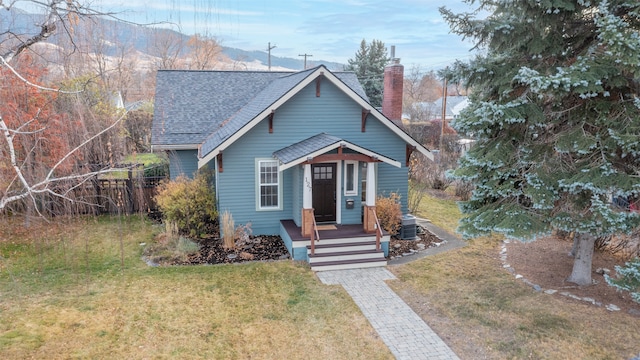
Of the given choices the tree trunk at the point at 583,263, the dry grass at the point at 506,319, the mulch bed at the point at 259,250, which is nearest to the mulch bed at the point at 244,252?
the mulch bed at the point at 259,250

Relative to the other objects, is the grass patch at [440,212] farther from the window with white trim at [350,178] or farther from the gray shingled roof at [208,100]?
the gray shingled roof at [208,100]

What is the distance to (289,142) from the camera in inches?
539

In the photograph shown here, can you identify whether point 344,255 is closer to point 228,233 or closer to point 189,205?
point 228,233

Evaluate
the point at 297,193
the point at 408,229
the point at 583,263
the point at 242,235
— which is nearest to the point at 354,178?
the point at 297,193

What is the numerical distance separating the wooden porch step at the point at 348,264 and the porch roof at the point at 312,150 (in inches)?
114

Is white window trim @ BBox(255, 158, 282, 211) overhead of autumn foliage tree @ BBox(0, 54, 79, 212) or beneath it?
beneath

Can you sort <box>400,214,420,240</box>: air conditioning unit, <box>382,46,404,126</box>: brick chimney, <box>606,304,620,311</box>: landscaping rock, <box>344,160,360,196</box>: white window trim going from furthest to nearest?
1. <box>382,46,404,126</box>: brick chimney
2. <box>400,214,420,240</box>: air conditioning unit
3. <box>344,160,360,196</box>: white window trim
4. <box>606,304,620,311</box>: landscaping rock

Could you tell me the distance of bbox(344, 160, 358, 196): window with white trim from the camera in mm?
13344

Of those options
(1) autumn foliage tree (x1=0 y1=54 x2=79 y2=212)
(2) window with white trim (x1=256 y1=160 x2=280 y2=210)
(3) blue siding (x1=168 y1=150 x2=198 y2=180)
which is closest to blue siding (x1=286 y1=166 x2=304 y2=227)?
(2) window with white trim (x1=256 y1=160 x2=280 y2=210)

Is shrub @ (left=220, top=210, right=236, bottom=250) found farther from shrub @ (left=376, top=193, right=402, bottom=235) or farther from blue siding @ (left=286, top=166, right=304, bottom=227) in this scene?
shrub @ (left=376, top=193, right=402, bottom=235)

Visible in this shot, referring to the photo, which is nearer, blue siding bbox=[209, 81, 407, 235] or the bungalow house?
the bungalow house

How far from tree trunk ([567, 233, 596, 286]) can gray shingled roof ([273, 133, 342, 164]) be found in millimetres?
6606

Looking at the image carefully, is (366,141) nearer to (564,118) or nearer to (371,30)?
(564,118)

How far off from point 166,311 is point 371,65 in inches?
1319
